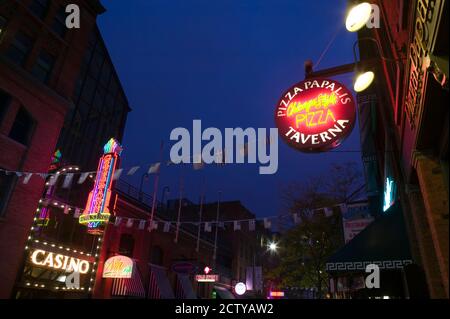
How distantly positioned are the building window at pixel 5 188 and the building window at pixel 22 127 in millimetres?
1937

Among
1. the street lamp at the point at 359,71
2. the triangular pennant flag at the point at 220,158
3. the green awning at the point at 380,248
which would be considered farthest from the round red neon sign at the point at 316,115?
the triangular pennant flag at the point at 220,158

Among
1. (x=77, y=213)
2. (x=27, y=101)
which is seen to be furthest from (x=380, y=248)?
(x=27, y=101)

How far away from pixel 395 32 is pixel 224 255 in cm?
3460

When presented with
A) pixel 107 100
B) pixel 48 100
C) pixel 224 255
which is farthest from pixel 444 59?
pixel 224 255

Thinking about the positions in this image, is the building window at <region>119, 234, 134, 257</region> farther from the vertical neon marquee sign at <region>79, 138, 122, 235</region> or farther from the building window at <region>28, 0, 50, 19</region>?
the building window at <region>28, 0, 50, 19</region>

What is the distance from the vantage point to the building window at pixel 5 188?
1481cm

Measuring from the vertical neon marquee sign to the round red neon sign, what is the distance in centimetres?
1141

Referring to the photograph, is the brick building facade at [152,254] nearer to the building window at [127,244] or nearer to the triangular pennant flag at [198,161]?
the building window at [127,244]

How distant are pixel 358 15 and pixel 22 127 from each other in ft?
53.6

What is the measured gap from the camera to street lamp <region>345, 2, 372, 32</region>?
19.2 feet

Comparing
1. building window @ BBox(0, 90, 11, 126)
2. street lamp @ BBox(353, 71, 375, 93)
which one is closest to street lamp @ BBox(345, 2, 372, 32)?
street lamp @ BBox(353, 71, 375, 93)

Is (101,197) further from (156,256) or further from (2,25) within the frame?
(2,25)

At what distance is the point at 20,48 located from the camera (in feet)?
55.9
